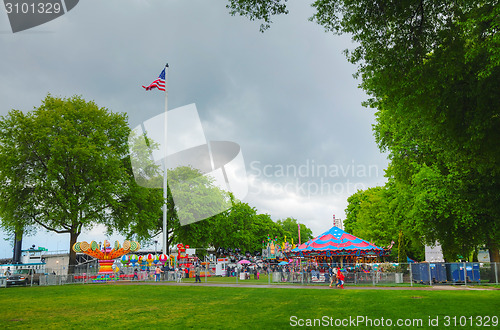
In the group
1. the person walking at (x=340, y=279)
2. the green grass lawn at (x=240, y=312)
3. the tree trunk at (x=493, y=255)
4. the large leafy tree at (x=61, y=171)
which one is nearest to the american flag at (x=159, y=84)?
the large leafy tree at (x=61, y=171)

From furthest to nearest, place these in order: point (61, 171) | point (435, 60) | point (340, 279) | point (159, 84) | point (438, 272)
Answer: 1. point (159, 84)
2. point (61, 171)
3. point (438, 272)
4. point (340, 279)
5. point (435, 60)

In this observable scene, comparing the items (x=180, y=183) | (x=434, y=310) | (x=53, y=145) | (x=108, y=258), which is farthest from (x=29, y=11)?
(x=180, y=183)

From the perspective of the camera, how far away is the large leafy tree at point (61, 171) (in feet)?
107

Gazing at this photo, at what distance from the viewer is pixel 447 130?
44.8 feet

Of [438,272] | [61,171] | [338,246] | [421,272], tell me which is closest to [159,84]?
[61,171]

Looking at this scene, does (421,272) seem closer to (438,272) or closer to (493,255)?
(438,272)

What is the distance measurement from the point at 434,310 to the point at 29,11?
17.4 meters

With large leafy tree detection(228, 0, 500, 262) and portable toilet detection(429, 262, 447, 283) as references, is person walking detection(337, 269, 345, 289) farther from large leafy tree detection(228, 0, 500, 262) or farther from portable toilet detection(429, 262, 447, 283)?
large leafy tree detection(228, 0, 500, 262)

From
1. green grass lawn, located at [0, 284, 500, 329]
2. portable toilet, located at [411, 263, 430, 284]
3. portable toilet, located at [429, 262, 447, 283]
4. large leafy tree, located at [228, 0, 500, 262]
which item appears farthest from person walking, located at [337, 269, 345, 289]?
large leafy tree, located at [228, 0, 500, 262]

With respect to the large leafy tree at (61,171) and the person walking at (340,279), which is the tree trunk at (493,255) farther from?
the large leafy tree at (61,171)

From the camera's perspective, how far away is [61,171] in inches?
1305

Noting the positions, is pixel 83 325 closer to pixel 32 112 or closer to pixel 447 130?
pixel 447 130

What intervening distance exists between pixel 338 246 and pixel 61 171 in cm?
2377

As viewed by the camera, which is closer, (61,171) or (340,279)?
(340,279)
